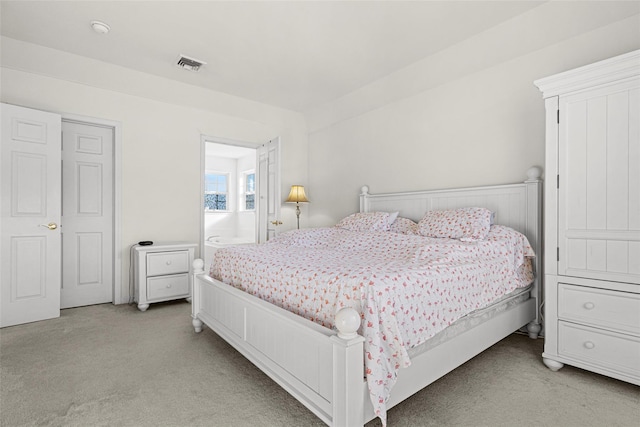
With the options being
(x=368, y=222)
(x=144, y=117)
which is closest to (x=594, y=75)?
(x=368, y=222)

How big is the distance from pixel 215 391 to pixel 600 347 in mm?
2225

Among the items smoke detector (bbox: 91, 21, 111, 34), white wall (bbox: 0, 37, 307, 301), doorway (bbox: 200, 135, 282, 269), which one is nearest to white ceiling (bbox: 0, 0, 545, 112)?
smoke detector (bbox: 91, 21, 111, 34)

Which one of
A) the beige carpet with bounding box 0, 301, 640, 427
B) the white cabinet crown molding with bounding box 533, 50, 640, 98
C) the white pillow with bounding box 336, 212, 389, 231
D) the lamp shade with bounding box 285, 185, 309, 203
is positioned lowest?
the beige carpet with bounding box 0, 301, 640, 427

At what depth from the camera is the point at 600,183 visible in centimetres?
189

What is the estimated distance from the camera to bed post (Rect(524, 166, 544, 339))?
2.54 m

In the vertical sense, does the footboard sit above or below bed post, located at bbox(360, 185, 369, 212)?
below

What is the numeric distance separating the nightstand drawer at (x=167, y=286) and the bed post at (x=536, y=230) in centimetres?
334

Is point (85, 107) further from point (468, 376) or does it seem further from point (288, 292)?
point (468, 376)

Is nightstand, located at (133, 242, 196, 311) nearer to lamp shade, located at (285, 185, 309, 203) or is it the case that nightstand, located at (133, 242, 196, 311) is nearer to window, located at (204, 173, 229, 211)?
lamp shade, located at (285, 185, 309, 203)

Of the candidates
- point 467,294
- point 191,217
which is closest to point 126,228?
point 191,217

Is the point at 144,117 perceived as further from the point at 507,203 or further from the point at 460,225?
the point at 507,203

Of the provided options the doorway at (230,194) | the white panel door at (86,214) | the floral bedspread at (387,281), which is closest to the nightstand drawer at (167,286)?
the white panel door at (86,214)

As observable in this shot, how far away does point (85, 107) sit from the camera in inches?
134

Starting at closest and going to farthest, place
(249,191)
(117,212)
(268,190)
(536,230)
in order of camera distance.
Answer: (536,230)
(117,212)
(268,190)
(249,191)
